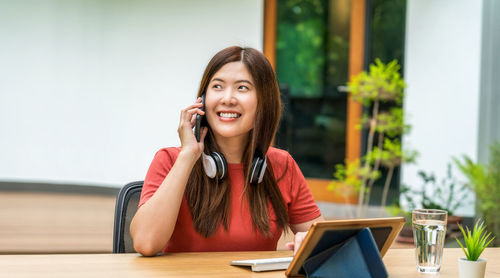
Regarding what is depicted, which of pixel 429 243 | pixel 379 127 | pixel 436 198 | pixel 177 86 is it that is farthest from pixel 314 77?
pixel 429 243

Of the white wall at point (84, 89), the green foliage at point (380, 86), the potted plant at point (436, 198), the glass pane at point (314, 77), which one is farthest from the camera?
the white wall at point (84, 89)

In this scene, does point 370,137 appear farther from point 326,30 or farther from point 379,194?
point 326,30

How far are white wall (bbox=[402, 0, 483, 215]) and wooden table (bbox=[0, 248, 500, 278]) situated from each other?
10.7ft

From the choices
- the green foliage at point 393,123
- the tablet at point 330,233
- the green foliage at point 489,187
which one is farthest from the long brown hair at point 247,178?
the green foliage at point 393,123

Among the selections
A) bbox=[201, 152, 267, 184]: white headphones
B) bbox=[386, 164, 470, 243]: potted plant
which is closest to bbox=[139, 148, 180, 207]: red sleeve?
bbox=[201, 152, 267, 184]: white headphones

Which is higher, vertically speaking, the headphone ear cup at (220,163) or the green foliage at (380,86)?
the green foliage at (380,86)

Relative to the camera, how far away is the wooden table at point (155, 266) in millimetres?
1257

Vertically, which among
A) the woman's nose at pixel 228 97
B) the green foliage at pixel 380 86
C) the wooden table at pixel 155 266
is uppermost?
the green foliage at pixel 380 86

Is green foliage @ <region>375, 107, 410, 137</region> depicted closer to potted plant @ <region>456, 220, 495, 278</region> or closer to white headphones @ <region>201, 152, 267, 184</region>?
white headphones @ <region>201, 152, 267, 184</region>

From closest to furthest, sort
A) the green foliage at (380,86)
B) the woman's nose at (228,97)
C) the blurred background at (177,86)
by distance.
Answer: the woman's nose at (228,97)
the blurred background at (177,86)
the green foliage at (380,86)

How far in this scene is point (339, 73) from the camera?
6.01 meters

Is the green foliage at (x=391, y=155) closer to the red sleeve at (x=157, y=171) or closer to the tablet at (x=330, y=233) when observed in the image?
the red sleeve at (x=157, y=171)

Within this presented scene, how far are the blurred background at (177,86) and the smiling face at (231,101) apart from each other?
2.91m

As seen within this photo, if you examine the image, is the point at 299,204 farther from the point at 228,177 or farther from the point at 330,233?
the point at 330,233
